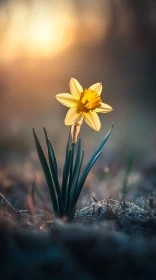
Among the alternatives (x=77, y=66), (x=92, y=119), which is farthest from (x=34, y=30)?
(x=92, y=119)

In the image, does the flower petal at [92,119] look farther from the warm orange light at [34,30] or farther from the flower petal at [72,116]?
the warm orange light at [34,30]

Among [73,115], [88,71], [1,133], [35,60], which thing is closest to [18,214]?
[73,115]

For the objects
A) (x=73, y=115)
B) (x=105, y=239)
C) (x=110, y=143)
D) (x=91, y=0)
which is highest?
(x=91, y=0)

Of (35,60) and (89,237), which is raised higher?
(35,60)

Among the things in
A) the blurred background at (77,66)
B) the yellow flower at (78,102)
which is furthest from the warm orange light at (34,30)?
the yellow flower at (78,102)

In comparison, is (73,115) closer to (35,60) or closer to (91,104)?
(91,104)

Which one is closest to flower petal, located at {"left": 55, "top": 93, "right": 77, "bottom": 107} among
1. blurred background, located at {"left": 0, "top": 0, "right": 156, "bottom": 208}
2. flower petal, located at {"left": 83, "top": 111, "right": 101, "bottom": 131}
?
flower petal, located at {"left": 83, "top": 111, "right": 101, "bottom": 131}

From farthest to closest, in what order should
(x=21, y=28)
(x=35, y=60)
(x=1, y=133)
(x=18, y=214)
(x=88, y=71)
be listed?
(x=88, y=71) → (x=35, y=60) → (x=21, y=28) → (x=1, y=133) → (x=18, y=214)
